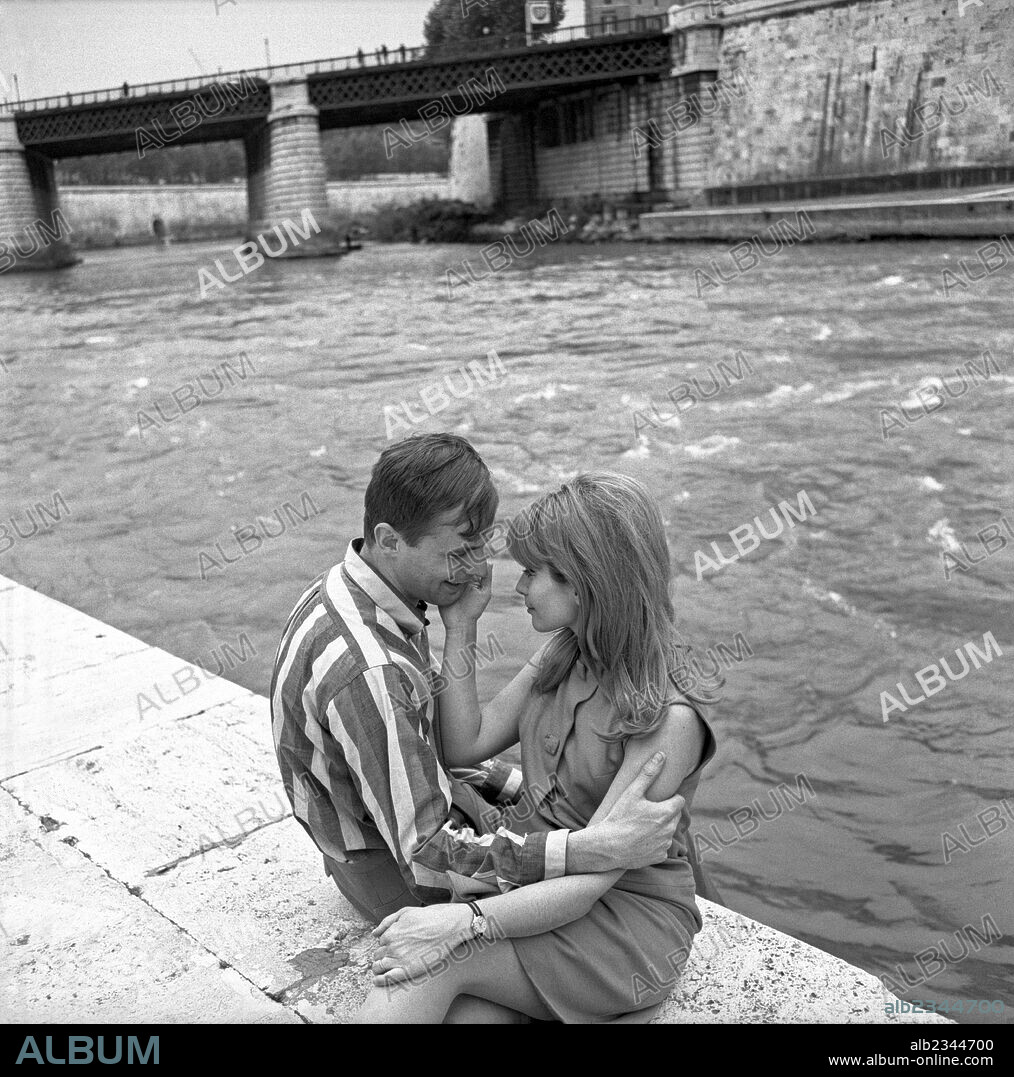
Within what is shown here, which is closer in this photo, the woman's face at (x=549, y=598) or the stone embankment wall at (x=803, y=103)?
the woman's face at (x=549, y=598)

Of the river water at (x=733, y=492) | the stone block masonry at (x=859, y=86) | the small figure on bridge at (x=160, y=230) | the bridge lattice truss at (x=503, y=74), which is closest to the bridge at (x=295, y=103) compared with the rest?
the bridge lattice truss at (x=503, y=74)

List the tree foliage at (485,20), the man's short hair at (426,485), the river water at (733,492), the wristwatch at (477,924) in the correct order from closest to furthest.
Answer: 1. the wristwatch at (477,924)
2. the man's short hair at (426,485)
3. the river water at (733,492)
4. the tree foliage at (485,20)

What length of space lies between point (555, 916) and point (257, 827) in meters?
1.23

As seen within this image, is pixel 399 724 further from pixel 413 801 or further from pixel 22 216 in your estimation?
pixel 22 216

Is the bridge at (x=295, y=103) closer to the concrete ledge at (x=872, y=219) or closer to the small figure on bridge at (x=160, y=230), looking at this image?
the concrete ledge at (x=872, y=219)

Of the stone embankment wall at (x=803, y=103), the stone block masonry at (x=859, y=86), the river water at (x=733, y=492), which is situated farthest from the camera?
the stone embankment wall at (x=803, y=103)

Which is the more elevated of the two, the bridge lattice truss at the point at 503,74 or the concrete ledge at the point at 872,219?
the bridge lattice truss at the point at 503,74

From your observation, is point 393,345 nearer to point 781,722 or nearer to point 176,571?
point 176,571

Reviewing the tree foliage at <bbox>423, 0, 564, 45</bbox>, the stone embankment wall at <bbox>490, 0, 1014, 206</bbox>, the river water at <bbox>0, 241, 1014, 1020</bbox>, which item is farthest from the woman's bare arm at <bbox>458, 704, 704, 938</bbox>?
the tree foliage at <bbox>423, 0, 564, 45</bbox>

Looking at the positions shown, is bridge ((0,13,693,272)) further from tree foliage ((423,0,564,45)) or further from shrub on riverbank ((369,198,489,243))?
tree foliage ((423,0,564,45))

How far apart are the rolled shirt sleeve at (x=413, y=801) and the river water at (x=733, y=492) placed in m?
2.17

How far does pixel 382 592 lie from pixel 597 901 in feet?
2.23

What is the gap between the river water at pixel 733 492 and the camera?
15.6 feet
